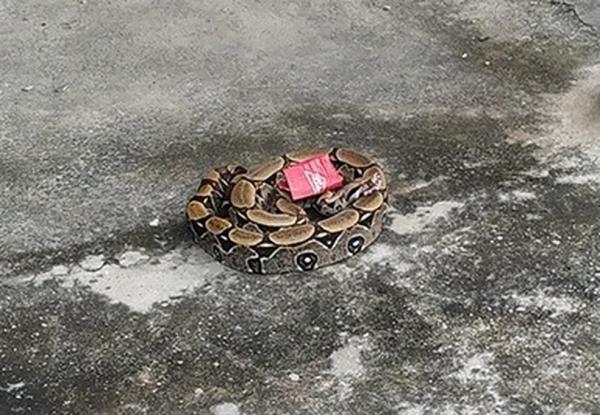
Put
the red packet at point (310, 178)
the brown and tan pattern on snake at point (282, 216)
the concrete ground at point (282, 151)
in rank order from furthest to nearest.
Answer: the red packet at point (310, 178)
the brown and tan pattern on snake at point (282, 216)
the concrete ground at point (282, 151)

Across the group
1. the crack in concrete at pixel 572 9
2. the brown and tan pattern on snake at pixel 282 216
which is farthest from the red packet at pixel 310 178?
the crack in concrete at pixel 572 9

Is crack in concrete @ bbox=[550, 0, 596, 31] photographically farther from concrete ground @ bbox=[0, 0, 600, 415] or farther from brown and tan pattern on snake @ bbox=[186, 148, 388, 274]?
brown and tan pattern on snake @ bbox=[186, 148, 388, 274]

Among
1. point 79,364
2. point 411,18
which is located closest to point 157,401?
point 79,364

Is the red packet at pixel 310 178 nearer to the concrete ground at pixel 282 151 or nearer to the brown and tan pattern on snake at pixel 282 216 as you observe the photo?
the brown and tan pattern on snake at pixel 282 216

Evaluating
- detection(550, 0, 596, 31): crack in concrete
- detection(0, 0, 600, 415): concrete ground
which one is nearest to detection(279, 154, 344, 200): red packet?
detection(0, 0, 600, 415): concrete ground

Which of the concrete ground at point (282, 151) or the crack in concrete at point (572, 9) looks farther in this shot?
the crack in concrete at point (572, 9)

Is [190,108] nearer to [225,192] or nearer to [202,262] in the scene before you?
[225,192]

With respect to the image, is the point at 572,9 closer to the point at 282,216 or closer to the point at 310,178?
the point at 310,178
